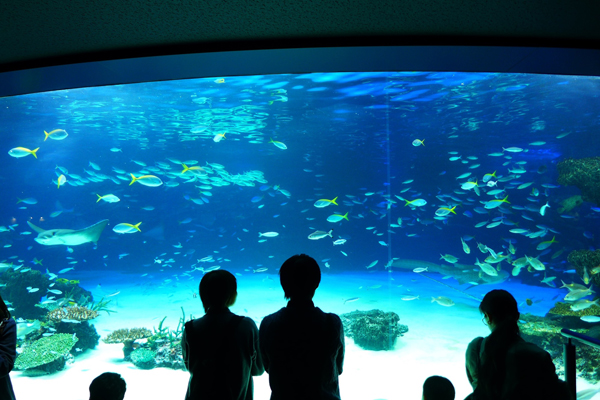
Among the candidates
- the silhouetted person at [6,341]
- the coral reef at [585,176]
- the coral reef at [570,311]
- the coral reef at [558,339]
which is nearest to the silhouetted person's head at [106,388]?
the silhouetted person at [6,341]

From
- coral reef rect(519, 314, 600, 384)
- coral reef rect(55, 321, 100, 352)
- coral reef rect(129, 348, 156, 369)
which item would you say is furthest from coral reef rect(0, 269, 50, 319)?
coral reef rect(519, 314, 600, 384)

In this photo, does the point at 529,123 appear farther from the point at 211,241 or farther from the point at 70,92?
the point at 211,241

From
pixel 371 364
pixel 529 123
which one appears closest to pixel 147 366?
pixel 371 364

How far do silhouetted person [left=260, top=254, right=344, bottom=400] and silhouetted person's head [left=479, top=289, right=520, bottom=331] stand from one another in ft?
3.47

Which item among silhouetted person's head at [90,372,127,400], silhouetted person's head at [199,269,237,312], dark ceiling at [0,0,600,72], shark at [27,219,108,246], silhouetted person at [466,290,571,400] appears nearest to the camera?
silhouetted person at [466,290,571,400]

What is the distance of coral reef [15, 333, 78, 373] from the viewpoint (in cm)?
651

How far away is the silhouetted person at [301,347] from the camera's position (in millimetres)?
1875

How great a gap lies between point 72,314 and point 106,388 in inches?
321

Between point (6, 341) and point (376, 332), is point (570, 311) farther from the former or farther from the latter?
point (6, 341)

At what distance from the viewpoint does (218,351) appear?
2033mm

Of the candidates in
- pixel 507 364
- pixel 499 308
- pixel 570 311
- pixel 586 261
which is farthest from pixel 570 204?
pixel 507 364

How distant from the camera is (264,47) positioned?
3564mm

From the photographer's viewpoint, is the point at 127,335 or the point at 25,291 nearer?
the point at 127,335

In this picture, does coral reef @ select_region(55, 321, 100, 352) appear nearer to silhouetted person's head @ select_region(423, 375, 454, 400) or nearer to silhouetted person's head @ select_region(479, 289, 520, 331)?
silhouetted person's head @ select_region(423, 375, 454, 400)
